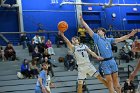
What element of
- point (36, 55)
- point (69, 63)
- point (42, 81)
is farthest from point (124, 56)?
point (42, 81)

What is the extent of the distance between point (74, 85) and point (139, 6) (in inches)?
458

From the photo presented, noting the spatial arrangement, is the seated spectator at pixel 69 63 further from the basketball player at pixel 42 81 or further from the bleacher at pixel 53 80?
the basketball player at pixel 42 81

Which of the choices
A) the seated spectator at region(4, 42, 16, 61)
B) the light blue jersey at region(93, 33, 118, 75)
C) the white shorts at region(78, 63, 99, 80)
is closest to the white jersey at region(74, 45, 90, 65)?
the white shorts at region(78, 63, 99, 80)

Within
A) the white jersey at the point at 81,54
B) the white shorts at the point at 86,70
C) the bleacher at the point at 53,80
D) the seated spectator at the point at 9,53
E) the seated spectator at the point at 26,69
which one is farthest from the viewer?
the seated spectator at the point at 9,53

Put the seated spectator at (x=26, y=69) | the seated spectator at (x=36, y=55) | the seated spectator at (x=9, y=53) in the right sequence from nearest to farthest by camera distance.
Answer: the seated spectator at (x=26, y=69) < the seated spectator at (x=36, y=55) < the seated spectator at (x=9, y=53)

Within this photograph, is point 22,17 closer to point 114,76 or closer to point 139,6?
point 139,6

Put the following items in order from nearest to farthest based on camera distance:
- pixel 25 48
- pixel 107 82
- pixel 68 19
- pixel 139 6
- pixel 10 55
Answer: pixel 107 82 < pixel 10 55 < pixel 25 48 < pixel 68 19 < pixel 139 6

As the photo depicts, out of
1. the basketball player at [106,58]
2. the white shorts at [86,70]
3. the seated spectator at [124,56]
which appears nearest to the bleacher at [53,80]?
the seated spectator at [124,56]

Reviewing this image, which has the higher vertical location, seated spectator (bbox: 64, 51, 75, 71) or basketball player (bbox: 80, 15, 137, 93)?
basketball player (bbox: 80, 15, 137, 93)

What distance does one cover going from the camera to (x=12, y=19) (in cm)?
2091

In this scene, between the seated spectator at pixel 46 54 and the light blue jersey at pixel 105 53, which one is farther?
the seated spectator at pixel 46 54

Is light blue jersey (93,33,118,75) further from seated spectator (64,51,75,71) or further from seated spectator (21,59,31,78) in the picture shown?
seated spectator (64,51,75,71)

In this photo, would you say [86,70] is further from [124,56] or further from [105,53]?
[124,56]

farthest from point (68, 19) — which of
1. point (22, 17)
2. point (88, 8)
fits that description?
point (22, 17)
